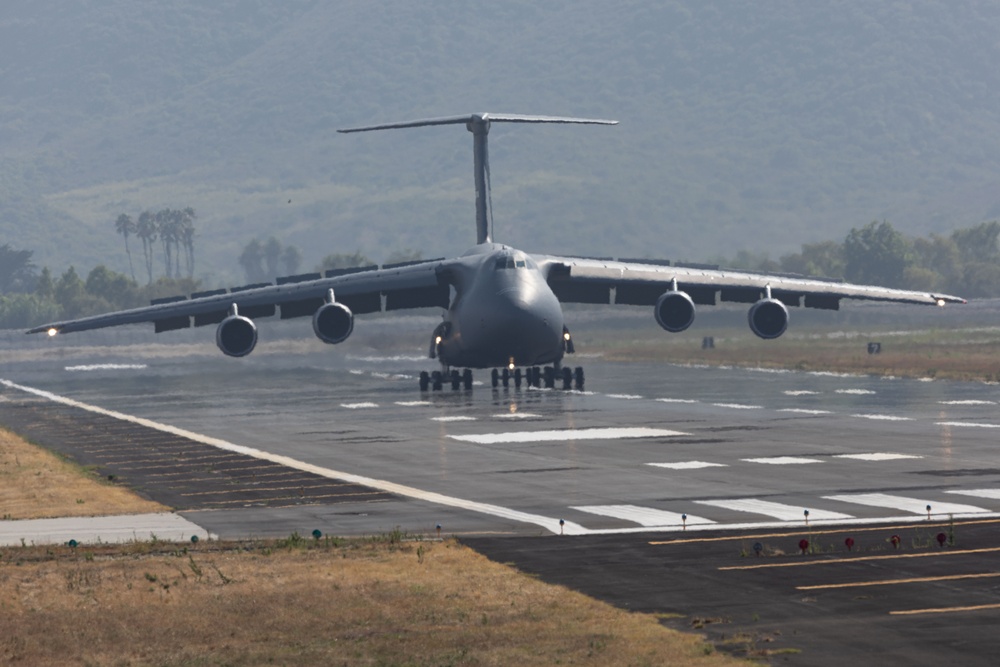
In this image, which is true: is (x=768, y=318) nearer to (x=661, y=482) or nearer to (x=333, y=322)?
(x=333, y=322)

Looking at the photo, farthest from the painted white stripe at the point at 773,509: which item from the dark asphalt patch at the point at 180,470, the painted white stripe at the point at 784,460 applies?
the painted white stripe at the point at 784,460

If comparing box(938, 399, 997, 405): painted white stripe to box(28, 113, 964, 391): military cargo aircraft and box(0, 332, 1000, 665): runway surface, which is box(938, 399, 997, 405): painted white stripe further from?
box(28, 113, 964, 391): military cargo aircraft

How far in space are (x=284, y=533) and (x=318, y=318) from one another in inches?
1225

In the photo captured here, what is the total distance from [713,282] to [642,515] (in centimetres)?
3506

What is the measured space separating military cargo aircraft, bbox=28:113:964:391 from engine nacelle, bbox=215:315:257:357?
0.10 feet

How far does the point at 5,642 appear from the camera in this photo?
653 inches

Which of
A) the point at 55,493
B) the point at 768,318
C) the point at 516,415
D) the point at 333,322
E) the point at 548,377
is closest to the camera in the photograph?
the point at 55,493

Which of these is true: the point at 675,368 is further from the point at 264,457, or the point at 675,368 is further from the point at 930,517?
the point at 930,517

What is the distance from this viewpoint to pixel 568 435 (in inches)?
1593

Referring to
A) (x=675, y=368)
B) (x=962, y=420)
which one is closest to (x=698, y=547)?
(x=962, y=420)

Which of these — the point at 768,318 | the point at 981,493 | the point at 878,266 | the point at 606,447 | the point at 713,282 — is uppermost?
the point at 878,266

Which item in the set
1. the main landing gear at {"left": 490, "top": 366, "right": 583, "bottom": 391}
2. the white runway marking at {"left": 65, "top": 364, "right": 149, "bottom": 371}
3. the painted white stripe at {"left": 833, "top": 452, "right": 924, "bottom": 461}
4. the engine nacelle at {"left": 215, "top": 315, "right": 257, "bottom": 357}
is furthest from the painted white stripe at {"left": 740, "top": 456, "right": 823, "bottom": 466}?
the white runway marking at {"left": 65, "top": 364, "right": 149, "bottom": 371}

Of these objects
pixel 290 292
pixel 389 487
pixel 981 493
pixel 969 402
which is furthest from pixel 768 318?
pixel 981 493

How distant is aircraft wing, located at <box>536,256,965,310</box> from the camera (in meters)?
58.3
